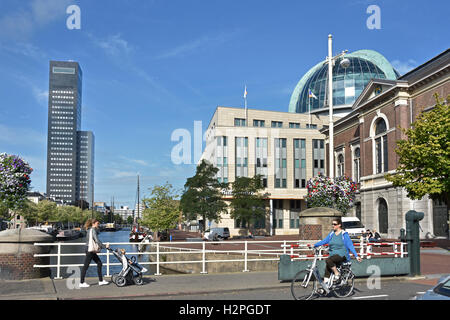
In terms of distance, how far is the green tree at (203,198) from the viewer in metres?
49.2

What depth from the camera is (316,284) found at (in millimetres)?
9922

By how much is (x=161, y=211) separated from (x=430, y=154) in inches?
1304

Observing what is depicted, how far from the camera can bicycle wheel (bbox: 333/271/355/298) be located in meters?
10.1

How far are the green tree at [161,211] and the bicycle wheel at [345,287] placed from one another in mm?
41792

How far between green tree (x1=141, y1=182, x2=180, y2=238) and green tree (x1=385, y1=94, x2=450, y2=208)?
100 ft

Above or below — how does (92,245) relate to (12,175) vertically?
below

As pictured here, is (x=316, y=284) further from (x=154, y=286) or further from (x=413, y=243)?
→ (x=413, y=243)

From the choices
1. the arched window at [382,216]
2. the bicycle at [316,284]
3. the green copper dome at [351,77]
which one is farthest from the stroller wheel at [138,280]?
the green copper dome at [351,77]

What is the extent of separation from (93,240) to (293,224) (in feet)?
181

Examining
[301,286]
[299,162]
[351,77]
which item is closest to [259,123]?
[299,162]

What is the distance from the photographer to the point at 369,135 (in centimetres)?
4578
